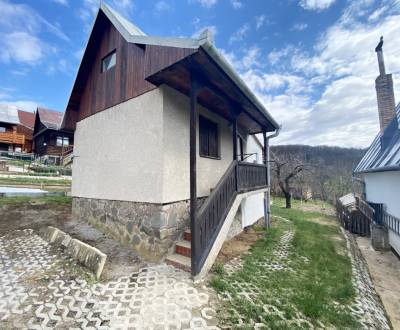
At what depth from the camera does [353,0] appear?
7047 millimetres

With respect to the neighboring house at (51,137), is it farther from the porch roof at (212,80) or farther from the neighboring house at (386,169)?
the neighboring house at (386,169)

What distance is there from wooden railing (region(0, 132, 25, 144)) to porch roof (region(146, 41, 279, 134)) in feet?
99.9

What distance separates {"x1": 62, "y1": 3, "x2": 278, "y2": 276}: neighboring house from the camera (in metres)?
3.79

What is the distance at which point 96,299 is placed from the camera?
118 inches

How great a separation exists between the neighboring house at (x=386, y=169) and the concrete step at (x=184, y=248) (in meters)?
5.70

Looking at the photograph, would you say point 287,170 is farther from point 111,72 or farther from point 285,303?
point 111,72

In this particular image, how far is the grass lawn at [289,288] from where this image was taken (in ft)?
9.45

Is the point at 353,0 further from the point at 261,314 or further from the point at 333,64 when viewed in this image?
the point at 261,314

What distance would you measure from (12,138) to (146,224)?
30725 mm

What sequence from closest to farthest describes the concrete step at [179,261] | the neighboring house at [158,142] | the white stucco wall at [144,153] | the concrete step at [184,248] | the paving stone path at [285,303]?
the paving stone path at [285,303] < the neighboring house at [158,142] < the concrete step at [179,261] < the concrete step at [184,248] < the white stucco wall at [144,153]

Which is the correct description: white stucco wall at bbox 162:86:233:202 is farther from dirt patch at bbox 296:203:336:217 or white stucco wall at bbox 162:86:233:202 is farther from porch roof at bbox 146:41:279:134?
dirt patch at bbox 296:203:336:217

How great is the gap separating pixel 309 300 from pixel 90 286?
3677 millimetres

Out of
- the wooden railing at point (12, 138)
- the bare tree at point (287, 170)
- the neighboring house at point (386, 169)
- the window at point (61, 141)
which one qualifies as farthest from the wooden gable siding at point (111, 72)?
the wooden railing at point (12, 138)

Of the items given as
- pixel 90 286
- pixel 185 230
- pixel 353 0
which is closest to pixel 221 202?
pixel 185 230
